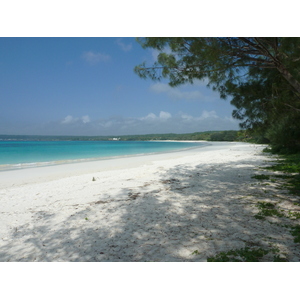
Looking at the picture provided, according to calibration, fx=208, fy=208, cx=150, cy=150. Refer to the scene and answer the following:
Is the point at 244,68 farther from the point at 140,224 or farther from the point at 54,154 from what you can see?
the point at 54,154

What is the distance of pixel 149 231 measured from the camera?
316 cm

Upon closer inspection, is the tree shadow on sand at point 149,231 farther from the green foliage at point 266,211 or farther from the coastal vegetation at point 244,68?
the coastal vegetation at point 244,68

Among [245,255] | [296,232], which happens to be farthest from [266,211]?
[245,255]

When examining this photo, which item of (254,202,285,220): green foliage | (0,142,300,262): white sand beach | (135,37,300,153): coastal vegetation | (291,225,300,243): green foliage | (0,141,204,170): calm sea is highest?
(135,37,300,153): coastal vegetation

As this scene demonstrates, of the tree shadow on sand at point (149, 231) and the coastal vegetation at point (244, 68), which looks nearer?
the tree shadow on sand at point (149, 231)

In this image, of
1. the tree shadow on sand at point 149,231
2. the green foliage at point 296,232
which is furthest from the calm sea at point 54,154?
the green foliage at point 296,232

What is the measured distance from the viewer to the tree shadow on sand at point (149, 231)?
2582 millimetres

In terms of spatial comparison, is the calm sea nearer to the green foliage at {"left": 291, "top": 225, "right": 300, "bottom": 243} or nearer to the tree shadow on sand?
the tree shadow on sand

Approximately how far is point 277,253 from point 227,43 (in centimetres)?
363

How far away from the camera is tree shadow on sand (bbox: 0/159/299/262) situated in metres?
2.58

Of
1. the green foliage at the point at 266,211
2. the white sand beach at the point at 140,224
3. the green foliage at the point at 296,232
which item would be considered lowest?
the white sand beach at the point at 140,224

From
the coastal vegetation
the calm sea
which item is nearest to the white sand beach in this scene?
the coastal vegetation
